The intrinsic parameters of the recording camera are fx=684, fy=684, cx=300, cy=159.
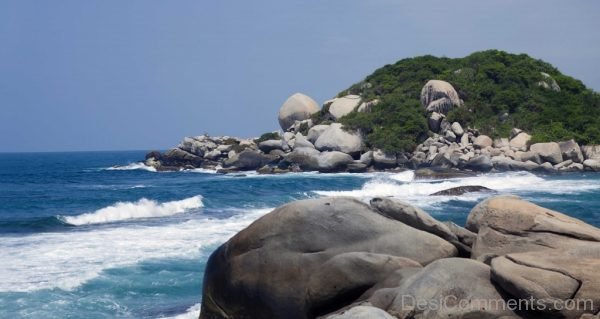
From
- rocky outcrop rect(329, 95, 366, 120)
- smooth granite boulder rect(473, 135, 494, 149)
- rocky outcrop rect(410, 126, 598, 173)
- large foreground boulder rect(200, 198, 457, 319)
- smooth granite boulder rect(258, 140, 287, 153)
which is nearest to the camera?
large foreground boulder rect(200, 198, 457, 319)

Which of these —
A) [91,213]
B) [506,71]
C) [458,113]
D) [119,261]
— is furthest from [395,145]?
[119,261]

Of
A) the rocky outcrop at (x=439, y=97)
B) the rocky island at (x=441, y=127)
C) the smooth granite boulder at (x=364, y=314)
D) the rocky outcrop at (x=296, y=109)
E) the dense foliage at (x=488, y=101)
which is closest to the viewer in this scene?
the smooth granite boulder at (x=364, y=314)

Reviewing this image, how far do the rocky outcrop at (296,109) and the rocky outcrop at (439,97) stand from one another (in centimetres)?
1117

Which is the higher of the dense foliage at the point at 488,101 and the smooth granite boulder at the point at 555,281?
the dense foliage at the point at 488,101

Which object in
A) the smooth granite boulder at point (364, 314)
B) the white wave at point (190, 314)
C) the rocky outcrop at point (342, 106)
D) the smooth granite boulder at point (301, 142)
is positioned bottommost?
the white wave at point (190, 314)

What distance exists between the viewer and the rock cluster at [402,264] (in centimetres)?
798

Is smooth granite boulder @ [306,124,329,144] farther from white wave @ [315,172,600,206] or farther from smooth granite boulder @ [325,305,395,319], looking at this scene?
smooth granite boulder @ [325,305,395,319]

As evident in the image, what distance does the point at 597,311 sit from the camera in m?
7.66

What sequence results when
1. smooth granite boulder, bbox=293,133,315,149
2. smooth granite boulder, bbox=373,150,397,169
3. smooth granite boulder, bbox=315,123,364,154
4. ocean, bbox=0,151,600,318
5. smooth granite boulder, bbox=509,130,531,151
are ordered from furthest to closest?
1. smooth granite boulder, bbox=293,133,315,149
2. smooth granite boulder, bbox=315,123,364,154
3. smooth granite boulder, bbox=373,150,397,169
4. smooth granite boulder, bbox=509,130,531,151
5. ocean, bbox=0,151,600,318

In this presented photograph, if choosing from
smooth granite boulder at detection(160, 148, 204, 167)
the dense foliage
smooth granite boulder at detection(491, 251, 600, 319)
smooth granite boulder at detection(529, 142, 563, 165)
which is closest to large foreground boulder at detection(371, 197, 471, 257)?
smooth granite boulder at detection(491, 251, 600, 319)

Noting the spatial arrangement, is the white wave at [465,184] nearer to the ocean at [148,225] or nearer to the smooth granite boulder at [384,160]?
the ocean at [148,225]

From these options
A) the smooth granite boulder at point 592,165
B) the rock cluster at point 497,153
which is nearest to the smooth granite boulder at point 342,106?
the rock cluster at point 497,153

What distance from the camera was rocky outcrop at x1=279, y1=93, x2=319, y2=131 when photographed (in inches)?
2322

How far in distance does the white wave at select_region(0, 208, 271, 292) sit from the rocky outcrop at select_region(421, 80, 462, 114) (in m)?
29.0
